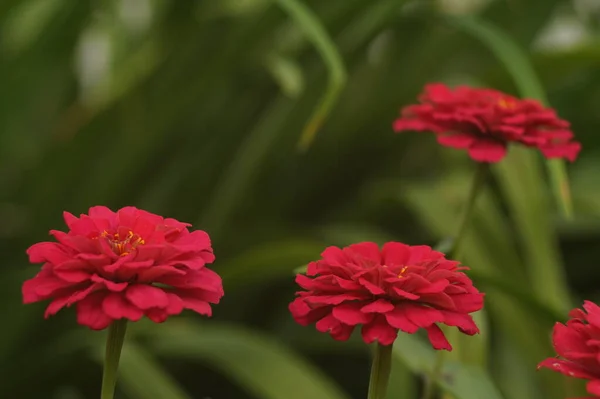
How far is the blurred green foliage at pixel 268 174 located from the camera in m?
0.49

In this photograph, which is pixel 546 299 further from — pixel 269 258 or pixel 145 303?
pixel 145 303

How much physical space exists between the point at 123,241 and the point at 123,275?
0.8 inches

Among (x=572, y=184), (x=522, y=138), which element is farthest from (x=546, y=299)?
(x=522, y=138)

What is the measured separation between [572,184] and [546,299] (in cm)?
15

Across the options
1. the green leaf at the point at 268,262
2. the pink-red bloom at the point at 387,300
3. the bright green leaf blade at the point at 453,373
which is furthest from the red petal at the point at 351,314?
the green leaf at the point at 268,262

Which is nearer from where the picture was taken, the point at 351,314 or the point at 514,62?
the point at 351,314

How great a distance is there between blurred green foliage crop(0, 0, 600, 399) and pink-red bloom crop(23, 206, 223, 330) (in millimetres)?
258

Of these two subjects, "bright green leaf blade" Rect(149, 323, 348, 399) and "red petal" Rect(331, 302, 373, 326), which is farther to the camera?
"bright green leaf blade" Rect(149, 323, 348, 399)

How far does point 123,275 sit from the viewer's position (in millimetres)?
162

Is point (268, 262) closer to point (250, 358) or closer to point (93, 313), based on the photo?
point (250, 358)

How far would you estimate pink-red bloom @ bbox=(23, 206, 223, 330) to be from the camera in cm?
15

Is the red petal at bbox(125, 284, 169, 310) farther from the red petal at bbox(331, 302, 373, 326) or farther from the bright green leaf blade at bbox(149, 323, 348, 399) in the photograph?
the bright green leaf blade at bbox(149, 323, 348, 399)

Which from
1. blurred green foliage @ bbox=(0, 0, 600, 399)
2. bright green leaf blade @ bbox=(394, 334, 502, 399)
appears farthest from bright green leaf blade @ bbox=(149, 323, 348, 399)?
bright green leaf blade @ bbox=(394, 334, 502, 399)

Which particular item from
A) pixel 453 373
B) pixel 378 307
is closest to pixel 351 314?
pixel 378 307
